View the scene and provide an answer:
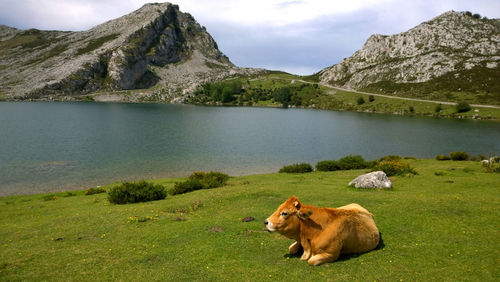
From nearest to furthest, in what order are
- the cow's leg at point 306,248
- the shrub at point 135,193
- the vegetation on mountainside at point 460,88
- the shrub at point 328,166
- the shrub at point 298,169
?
the cow's leg at point 306,248, the shrub at point 135,193, the shrub at point 298,169, the shrub at point 328,166, the vegetation on mountainside at point 460,88

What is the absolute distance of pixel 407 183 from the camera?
23.5 m

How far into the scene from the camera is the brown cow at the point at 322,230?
9273 mm

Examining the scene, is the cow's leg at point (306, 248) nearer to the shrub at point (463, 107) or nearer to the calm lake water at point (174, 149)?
the calm lake water at point (174, 149)

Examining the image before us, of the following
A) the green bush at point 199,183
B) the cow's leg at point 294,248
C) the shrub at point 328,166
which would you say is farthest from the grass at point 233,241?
the shrub at point 328,166

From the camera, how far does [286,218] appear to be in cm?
922

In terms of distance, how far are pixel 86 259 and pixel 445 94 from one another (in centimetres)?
19016

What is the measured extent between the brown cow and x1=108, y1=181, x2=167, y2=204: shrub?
1562 cm

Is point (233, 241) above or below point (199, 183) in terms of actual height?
above

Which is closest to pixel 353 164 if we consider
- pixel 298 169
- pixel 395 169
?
pixel 298 169

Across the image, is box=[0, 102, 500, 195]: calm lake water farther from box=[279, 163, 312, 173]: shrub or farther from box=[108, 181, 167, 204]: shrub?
box=[108, 181, 167, 204]: shrub

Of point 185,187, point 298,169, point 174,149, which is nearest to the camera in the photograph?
point 185,187

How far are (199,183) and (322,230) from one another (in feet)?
61.7

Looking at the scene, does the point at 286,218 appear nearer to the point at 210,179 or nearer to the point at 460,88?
the point at 210,179

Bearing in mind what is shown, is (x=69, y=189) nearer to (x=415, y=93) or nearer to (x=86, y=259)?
(x=86, y=259)
